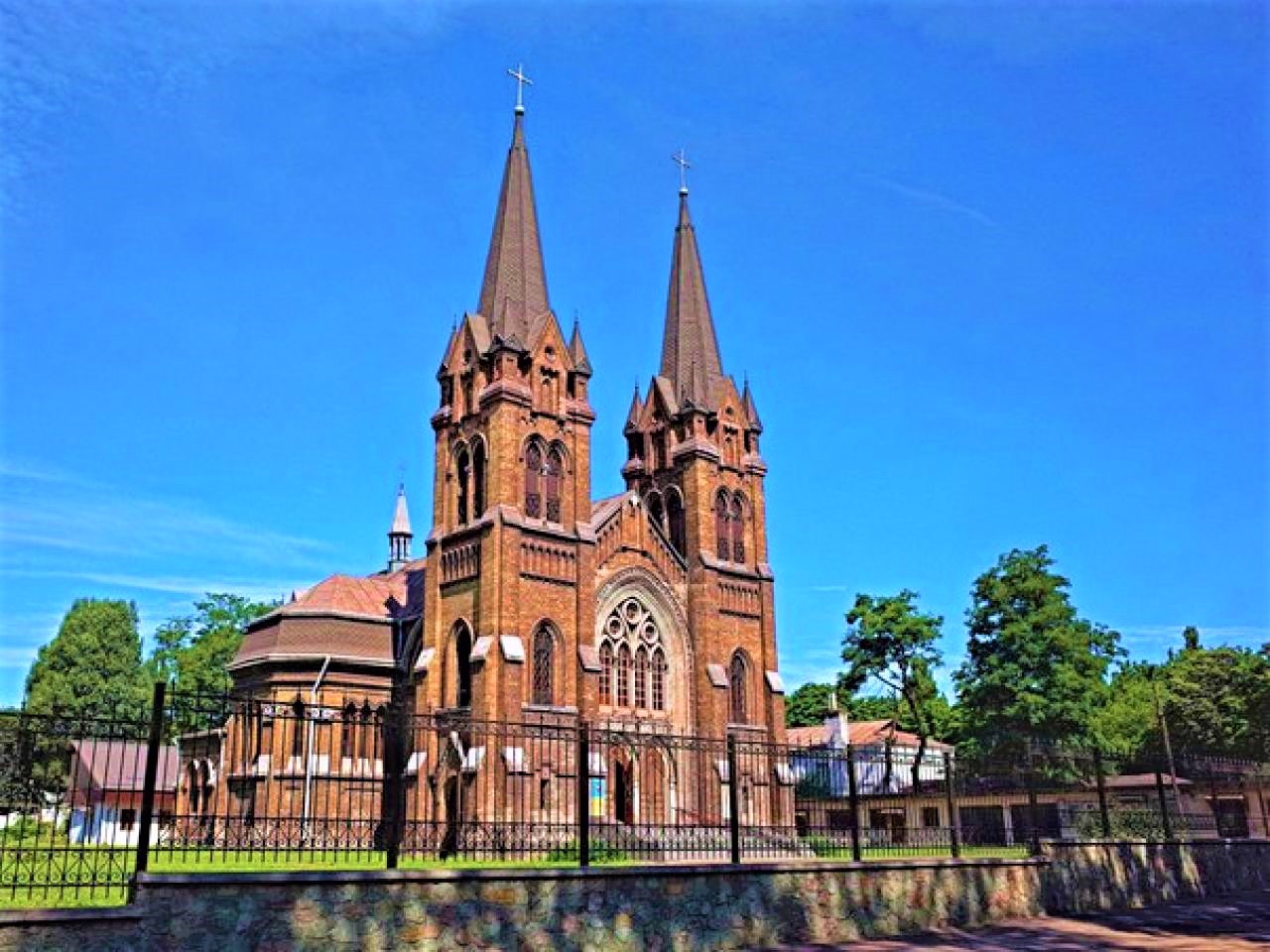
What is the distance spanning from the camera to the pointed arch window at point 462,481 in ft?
134

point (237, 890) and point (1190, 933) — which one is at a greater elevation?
point (237, 890)

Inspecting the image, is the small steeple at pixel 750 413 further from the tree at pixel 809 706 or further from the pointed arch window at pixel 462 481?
the tree at pixel 809 706

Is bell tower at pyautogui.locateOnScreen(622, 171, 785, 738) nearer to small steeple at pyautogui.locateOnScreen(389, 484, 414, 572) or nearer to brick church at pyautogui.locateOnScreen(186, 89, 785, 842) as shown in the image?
brick church at pyautogui.locateOnScreen(186, 89, 785, 842)

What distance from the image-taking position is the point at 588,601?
129ft

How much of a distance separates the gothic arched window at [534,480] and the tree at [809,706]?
5264 centimetres

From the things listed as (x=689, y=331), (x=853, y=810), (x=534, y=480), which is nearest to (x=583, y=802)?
(x=853, y=810)

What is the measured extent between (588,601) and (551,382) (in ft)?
27.3

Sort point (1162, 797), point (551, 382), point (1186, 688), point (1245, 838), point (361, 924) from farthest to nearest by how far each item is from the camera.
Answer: point (1186, 688) → point (551, 382) → point (1245, 838) → point (1162, 797) → point (361, 924)

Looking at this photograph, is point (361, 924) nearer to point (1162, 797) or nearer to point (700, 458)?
point (1162, 797)

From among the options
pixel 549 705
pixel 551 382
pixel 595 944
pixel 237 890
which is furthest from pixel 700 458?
pixel 237 890

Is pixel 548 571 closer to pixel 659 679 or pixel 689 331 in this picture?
pixel 659 679

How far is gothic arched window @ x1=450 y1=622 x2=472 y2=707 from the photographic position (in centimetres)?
3772

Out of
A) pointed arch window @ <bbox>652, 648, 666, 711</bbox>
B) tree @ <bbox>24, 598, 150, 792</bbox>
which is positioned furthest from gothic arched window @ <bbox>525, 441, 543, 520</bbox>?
tree @ <bbox>24, 598, 150, 792</bbox>

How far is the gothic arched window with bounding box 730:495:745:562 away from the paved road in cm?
2445
